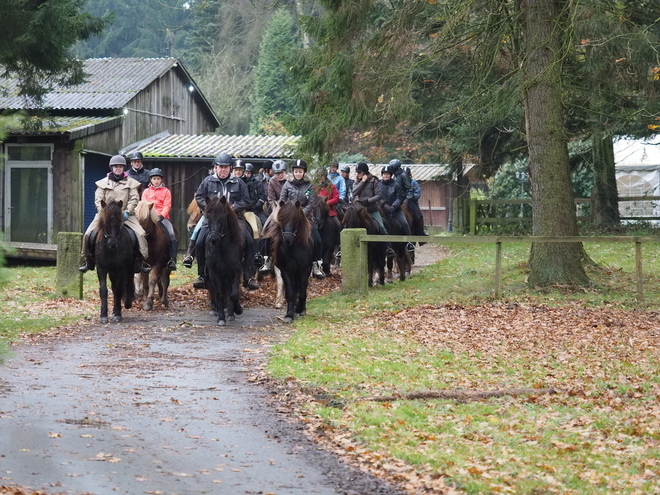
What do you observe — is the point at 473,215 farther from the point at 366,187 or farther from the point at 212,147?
the point at 366,187

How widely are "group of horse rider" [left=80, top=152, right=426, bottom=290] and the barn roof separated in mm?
12263

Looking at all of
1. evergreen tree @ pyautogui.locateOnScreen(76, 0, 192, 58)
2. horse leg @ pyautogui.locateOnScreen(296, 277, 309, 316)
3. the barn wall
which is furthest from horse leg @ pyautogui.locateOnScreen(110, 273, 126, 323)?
evergreen tree @ pyautogui.locateOnScreen(76, 0, 192, 58)

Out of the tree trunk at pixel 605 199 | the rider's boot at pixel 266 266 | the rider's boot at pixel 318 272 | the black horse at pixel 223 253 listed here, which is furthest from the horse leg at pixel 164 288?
the tree trunk at pixel 605 199

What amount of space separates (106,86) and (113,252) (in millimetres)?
22357

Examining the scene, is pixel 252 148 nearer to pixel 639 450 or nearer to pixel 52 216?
pixel 52 216

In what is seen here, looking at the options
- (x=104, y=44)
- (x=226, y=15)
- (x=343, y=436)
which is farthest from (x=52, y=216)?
(x=104, y=44)

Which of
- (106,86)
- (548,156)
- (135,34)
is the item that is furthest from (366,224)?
(135,34)

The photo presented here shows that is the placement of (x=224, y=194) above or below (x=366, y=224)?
above

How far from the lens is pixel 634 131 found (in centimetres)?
3000

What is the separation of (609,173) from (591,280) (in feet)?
54.1

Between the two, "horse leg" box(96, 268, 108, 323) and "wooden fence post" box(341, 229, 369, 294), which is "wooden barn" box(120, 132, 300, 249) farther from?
"horse leg" box(96, 268, 108, 323)

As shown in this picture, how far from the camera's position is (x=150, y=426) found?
7930 mm

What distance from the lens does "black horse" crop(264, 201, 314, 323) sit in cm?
1484

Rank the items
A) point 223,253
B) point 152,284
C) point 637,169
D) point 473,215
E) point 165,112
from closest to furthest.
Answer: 1. point 223,253
2. point 152,284
3. point 473,215
4. point 165,112
5. point 637,169
